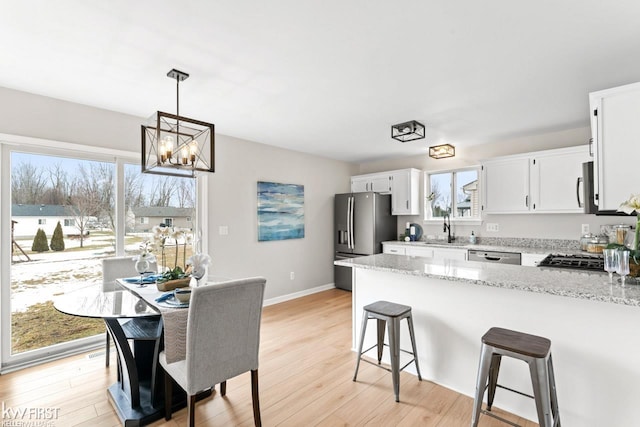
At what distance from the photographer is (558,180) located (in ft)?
12.3

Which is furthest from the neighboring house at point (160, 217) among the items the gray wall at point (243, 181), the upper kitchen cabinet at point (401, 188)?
the upper kitchen cabinet at point (401, 188)

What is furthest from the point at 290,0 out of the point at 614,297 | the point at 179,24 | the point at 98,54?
the point at 614,297

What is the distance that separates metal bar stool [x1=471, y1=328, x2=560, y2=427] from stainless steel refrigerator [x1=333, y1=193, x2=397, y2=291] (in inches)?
126

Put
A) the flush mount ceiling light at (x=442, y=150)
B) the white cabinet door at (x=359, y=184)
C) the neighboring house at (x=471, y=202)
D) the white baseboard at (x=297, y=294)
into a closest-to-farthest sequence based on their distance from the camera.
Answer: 1. the flush mount ceiling light at (x=442, y=150)
2. the white baseboard at (x=297, y=294)
3. the neighboring house at (x=471, y=202)
4. the white cabinet door at (x=359, y=184)

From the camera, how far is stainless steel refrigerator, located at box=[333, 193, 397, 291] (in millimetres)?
5074

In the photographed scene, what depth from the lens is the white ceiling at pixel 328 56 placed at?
1.68 metres

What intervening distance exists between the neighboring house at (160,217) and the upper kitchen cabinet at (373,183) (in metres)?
3.10

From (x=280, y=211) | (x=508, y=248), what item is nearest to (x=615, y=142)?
(x=508, y=248)

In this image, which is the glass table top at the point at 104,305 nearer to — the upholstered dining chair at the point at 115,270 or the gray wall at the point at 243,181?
the upholstered dining chair at the point at 115,270

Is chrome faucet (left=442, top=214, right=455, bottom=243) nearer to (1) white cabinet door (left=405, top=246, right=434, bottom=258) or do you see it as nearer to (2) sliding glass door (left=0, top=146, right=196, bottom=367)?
(1) white cabinet door (left=405, top=246, right=434, bottom=258)

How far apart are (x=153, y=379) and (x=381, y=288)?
72.9 inches

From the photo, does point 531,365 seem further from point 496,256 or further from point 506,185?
point 506,185

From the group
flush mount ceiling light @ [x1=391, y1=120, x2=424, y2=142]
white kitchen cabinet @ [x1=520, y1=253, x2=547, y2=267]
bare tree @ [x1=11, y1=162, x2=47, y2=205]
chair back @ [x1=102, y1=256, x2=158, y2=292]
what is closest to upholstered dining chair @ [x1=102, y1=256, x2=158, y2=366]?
chair back @ [x1=102, y1=256, x2=158, y2=292]

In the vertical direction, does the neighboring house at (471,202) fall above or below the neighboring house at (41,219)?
A: above
